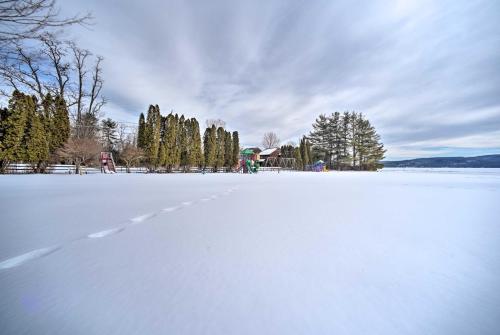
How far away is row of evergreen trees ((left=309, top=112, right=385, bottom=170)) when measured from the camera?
39531 millimetres

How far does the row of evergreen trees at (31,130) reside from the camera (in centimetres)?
1203

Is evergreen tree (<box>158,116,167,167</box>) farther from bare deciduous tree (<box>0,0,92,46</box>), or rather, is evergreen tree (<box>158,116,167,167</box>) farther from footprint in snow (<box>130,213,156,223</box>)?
footprint in snow (<box>130,213,156,223</box>)

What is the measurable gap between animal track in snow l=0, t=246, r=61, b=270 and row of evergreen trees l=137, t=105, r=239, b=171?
19793 mm

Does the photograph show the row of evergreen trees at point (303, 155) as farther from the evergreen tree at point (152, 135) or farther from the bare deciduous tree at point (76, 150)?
the bare deciduous tree at point (76, 150)

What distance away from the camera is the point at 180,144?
76.0 ft

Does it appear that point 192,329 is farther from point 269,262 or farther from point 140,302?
point 269,262

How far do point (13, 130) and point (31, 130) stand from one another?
34.1 inches

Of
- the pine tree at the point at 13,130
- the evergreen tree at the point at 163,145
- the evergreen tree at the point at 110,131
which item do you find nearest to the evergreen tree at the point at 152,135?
the evergreen tree at the point at 163,145

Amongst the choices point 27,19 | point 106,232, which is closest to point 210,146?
point 27,19

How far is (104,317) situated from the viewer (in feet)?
2.75

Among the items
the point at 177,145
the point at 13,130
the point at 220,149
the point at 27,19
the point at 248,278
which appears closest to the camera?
the point at 248,278

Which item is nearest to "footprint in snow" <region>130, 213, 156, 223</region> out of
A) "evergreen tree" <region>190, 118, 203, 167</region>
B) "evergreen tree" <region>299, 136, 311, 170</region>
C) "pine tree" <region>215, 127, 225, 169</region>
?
"evergreen tree" <region>190, 118, 203, 167</region>

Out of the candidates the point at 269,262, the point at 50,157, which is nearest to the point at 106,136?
the point at 50,157

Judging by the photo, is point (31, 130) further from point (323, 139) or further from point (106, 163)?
point (323, 139)
